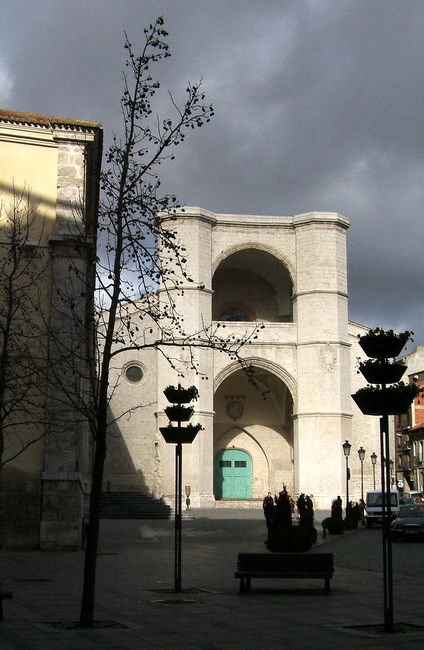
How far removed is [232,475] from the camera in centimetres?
4594

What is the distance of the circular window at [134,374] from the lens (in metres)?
41.9

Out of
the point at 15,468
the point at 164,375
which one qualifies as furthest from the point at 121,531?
the point at 164,375

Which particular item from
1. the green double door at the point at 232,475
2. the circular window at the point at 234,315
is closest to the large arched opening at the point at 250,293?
the circular window at the point at 234,315

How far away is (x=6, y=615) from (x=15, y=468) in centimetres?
986

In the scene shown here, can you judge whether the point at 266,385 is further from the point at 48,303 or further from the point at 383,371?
the point at 383,371

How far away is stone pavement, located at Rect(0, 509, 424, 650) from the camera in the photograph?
298 inches

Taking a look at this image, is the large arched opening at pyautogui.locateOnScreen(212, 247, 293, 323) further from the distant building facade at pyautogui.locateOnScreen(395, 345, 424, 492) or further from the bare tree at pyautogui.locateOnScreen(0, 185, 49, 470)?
the bare tree at pyautogui.locateOnScreen(0, 185, 49, 470)

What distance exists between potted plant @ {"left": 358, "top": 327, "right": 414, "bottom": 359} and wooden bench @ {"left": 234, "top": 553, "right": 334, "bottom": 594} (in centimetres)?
321

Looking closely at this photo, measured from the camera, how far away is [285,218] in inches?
1738

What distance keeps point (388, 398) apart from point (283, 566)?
312cm

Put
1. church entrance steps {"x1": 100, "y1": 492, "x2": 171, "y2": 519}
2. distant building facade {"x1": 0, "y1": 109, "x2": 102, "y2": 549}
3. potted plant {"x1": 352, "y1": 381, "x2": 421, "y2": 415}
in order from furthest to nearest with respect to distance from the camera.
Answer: church entrance steps {"x1": 100, "y1": 492, "x2": 171, "y2": 519}
distant building facade {"x1": 0, "y1": 109, "x2": 102, "y2": 549}
potted plant {"x1": 352, "y1": 381, "x2": 421, "y2": 415}

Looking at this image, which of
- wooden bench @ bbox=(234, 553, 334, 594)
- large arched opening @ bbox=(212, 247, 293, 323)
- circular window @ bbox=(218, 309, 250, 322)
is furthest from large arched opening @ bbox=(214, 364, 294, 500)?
wooden bench @ bbox=(234, 553, 334, 594)

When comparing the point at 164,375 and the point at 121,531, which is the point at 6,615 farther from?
the point at 164,375

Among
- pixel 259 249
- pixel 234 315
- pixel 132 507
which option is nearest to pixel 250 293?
pixel 234 315
